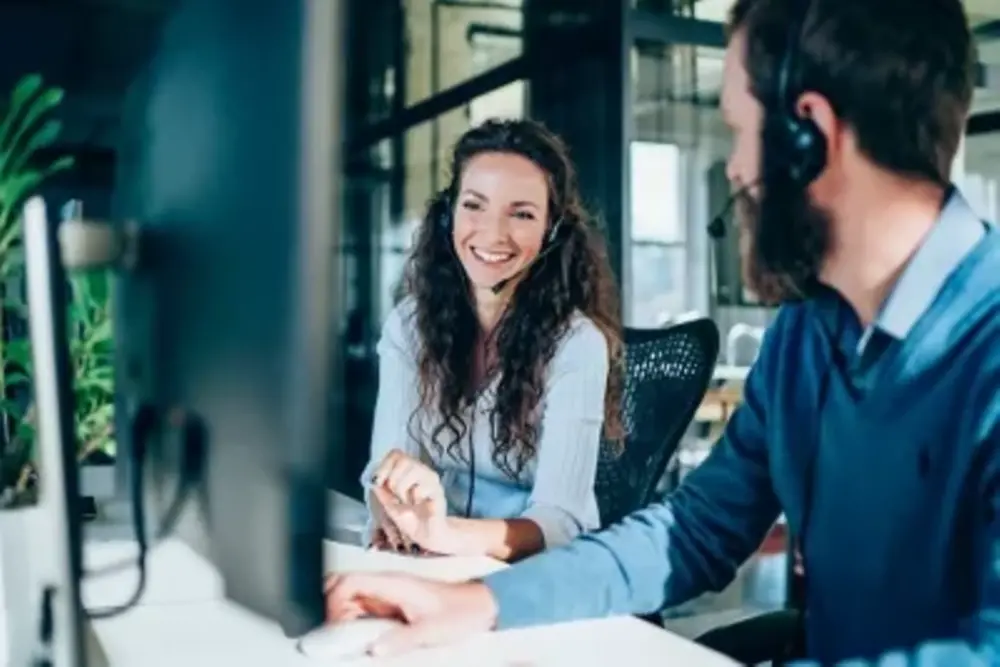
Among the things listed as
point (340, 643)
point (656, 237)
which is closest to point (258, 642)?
point (340, 643)

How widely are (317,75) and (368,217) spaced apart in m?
1.14

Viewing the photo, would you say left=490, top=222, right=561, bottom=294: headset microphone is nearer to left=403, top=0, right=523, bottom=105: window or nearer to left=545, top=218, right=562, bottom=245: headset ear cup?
left=545, top=218, right=562, bottom=245: headset ear cup

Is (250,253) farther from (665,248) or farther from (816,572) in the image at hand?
(665,248)

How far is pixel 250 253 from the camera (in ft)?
2.07

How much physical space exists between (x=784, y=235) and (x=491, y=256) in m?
0.55

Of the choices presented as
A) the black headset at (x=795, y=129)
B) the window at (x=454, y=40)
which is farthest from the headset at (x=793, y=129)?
the window at (x=454, y=40)

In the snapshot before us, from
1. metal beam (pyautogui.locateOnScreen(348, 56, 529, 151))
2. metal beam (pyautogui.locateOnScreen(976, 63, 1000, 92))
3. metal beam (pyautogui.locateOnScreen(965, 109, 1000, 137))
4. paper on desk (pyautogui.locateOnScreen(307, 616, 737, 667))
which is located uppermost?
metal beam (pyautogui.locateOnScreen(348, 56, 529, 151))

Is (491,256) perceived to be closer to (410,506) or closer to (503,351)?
(503,351)

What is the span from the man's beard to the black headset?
0.09 feet

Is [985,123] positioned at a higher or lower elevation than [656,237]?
higher

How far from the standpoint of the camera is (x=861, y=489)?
1.20 m

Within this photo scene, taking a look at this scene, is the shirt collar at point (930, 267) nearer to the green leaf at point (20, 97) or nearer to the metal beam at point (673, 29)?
the metal beam at point (673, 29)

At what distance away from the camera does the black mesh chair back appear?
5.47ft

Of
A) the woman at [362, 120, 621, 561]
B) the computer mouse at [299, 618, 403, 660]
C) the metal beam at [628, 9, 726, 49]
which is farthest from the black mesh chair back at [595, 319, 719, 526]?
the computer mouse at [299, 618, 403, 660]
